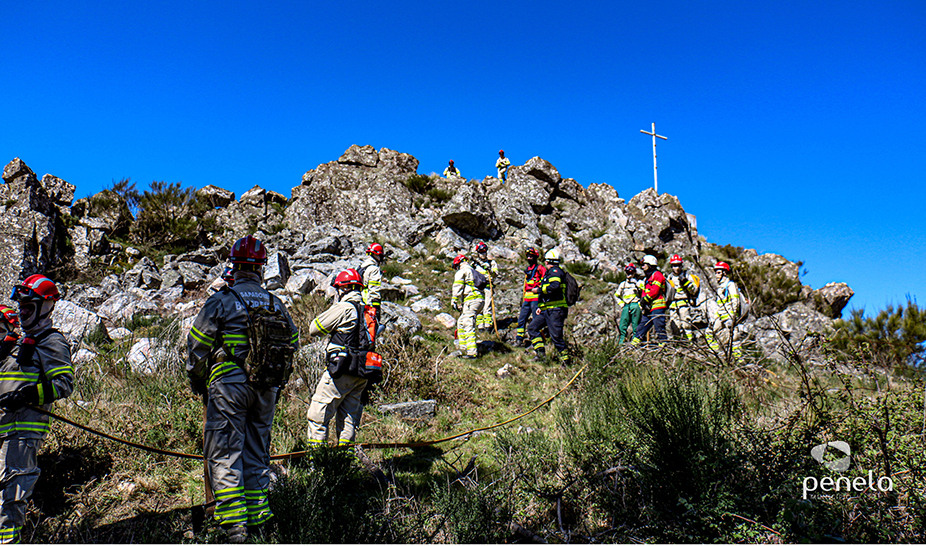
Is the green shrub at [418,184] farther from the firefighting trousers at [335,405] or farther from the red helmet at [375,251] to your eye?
the firefighting trousers at [335,405]

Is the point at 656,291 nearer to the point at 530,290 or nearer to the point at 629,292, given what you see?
the point at 629,292

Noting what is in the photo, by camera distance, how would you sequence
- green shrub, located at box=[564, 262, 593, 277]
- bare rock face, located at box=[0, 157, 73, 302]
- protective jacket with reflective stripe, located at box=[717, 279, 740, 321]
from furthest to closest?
green shrub, located at box=[564, 262, 593, 277] → bare rock face, located at box=[0, 157, 73, 302] → protective jacket with reflective stripe, located at box=[717, 279, 740, 321]

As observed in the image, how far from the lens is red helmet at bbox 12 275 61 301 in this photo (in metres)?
3.14

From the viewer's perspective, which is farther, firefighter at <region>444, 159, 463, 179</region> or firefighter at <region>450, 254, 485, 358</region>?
firefighter at <region>444, 159, 463, 179</region>

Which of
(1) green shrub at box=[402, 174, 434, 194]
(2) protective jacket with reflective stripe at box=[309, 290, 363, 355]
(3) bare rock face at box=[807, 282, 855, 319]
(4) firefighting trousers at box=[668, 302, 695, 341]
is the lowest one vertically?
(2) protective jacket with reflective stripe at box=[309, 290, 363, 355]

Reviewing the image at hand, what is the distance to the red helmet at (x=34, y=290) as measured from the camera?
10.3ft

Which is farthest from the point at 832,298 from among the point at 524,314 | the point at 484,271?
the point at 484,271

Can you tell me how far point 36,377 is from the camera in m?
3.10

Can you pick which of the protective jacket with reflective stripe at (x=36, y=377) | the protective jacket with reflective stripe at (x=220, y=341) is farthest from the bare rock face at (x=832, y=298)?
the protective jacket with reflective stripe at (x=36, y=377)

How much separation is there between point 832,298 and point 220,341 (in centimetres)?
1956

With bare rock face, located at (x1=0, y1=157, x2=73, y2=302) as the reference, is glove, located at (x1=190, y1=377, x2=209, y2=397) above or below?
below

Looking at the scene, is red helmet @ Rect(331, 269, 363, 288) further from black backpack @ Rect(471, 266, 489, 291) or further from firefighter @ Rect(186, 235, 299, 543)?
black backpack @ Rect(471, 266, 489, 291)

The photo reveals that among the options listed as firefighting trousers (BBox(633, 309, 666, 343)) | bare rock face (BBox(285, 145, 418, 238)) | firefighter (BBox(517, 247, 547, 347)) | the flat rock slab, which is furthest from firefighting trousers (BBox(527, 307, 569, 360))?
bare rock face (BBox(285, 145, 418, 238))

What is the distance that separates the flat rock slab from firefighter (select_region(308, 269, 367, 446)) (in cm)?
130
